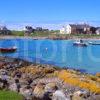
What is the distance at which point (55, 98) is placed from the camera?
2142 centimetres

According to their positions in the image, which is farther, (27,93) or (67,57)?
(67,57)

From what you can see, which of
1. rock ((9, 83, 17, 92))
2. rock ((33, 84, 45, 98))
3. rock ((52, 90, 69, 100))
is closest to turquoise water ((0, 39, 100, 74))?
rock ((33, 84, 45, 98))

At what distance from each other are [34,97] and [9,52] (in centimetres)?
6851

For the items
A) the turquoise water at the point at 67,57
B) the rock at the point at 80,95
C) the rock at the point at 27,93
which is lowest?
the turquoise water at the point at 67,57

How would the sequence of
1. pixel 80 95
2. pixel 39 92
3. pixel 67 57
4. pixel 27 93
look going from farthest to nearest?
pixel 67 57 → pixel 39 92 → pixel 80 95 → pixel 27 93

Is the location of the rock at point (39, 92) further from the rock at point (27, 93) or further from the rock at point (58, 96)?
the rock at point (58, 96)

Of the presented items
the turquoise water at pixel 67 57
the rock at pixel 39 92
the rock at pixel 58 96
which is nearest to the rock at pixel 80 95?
the rock at pixel 58 96

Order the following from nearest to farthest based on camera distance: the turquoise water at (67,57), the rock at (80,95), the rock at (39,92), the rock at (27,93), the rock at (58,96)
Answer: the rock at (27,93)
the rock at (58,96)
the rock at (80,95)
the rock at (39,92)
the turquoise water at (67,57)

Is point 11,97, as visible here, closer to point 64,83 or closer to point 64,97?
point 64,97

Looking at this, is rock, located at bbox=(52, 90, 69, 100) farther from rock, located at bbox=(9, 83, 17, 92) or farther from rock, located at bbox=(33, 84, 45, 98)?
rock, located at bbox=(9, 83, 17, 92)

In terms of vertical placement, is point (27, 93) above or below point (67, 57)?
above

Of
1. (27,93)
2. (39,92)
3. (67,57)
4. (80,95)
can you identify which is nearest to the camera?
(27,93)

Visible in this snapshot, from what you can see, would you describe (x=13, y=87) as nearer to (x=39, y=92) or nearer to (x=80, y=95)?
(x=39, y=92)

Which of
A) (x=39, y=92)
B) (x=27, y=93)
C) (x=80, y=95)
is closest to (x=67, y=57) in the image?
(x=39, y=92)
